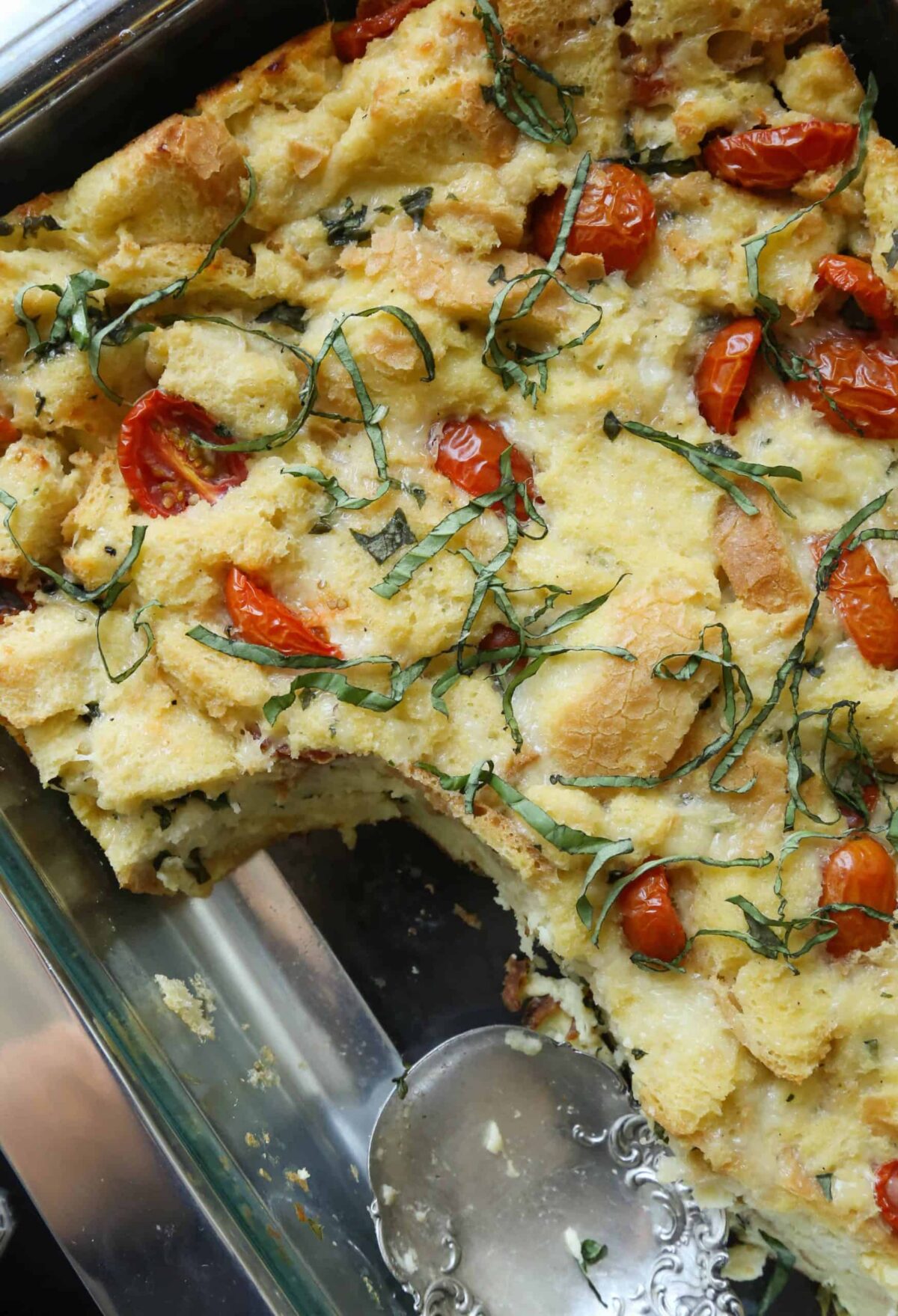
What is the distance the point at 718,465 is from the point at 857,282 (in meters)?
0.50

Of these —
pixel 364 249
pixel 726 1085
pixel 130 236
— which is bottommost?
pixel 726 1085

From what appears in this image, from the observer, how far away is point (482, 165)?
Answer: 2369mm

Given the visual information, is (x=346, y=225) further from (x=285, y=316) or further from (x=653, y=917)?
(x=653, y=917)

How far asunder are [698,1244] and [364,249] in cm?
262

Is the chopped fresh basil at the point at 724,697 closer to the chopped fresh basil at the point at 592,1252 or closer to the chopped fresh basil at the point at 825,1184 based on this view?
the chopped fresh basil at the point at 825,1184

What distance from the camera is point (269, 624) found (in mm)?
2232

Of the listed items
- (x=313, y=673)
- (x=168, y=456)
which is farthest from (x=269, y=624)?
(x=168, y=456)

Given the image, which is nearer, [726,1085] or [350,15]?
[726,1085]

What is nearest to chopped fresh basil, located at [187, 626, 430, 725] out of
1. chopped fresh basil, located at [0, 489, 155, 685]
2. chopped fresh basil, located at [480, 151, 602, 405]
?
chopped fresh basil, located at [0, 489, 155, 685]

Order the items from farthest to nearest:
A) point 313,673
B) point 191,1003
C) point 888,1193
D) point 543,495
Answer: point 191,1003 < point 543,495 < point 313,673 < point 888,1193

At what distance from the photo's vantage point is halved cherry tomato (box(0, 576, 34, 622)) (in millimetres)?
2367

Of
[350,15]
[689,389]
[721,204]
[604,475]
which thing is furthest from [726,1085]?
[350,15]

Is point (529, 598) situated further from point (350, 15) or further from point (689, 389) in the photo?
point (350, 15)

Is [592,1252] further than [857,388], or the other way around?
[592,1252]
